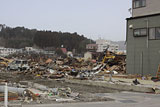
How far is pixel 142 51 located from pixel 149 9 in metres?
4.67

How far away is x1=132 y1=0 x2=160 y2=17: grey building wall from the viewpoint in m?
26.5

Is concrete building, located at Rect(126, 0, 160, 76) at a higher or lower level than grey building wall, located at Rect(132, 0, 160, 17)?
lower

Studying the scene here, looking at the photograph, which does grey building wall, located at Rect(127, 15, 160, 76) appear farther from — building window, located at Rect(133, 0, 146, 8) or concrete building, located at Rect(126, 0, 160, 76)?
building window, located at Rect(133, 0, 146, 8)

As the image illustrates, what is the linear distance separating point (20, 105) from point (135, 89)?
9.75 m

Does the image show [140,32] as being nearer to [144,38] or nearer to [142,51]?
[144,38]

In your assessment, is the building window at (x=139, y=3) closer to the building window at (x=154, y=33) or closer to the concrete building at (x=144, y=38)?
the concrete building at (x=144, y=38)

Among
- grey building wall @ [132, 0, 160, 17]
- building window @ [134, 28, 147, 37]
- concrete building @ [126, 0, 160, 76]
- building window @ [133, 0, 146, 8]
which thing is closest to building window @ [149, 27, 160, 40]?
concrete building @ [126, 0, 160, 76]

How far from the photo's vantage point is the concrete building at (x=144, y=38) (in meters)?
25.8

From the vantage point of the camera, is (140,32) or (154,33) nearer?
(154,33)

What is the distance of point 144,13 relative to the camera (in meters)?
27.6

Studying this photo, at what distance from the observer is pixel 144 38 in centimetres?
2691

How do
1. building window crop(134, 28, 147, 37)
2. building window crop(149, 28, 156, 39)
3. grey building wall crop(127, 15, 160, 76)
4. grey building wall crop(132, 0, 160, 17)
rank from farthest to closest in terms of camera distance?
building window crop(134, 28, 147, 37)
grey building wall crop(132, 0, 160, 17)
building window crop(149, 28, 156, 39)
grey building wall crop(127, 15, 160, 76)

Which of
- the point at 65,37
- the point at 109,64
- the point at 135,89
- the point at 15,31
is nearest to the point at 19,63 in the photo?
the point at 109,64

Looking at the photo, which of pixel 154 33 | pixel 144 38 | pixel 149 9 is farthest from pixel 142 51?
pixel 149 9
